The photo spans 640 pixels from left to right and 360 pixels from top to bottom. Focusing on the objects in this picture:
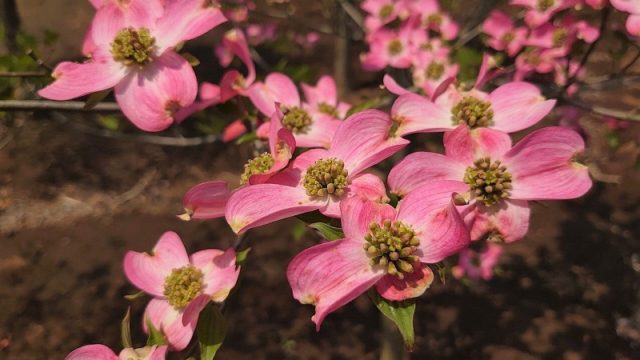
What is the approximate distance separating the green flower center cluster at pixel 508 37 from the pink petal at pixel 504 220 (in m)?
0.97

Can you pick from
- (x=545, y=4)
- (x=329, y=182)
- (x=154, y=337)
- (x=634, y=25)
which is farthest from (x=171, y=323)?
(x=545, y=4)

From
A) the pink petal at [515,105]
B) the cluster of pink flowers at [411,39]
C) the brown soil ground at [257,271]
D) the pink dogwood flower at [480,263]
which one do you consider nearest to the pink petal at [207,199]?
the pink petal at [515,105]

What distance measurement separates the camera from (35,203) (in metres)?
2.83

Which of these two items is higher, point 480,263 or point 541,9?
point 541,9

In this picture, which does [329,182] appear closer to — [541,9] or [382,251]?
[382,251]

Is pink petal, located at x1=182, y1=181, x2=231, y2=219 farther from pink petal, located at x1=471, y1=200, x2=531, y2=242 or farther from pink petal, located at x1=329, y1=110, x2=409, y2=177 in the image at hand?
pink petal, located at x1=471, y1=200, x2=531, y2=242

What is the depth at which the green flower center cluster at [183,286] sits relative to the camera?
2.49 feet

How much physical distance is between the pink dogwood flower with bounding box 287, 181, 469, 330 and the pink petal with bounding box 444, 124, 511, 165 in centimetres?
8

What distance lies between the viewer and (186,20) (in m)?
0.77

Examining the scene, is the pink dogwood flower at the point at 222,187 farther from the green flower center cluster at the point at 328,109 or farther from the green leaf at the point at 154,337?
→ the green flower center cluster at the point at 328,109

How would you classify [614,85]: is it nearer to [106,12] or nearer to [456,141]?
[456,141]

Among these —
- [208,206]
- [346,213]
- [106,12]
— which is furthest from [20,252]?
[346,213]

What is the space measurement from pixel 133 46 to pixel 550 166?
68 cm

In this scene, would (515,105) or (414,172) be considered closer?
(414,172)
